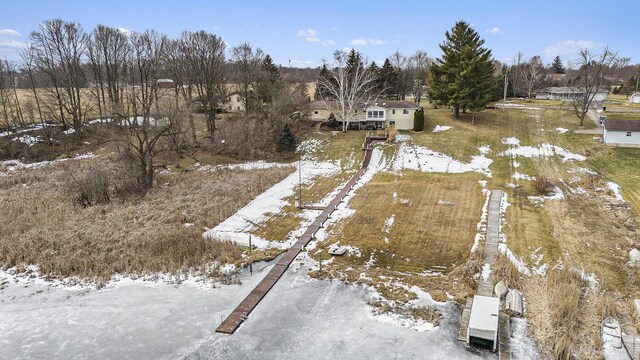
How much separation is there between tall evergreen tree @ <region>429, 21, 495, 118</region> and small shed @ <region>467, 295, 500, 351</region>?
97.6 ft

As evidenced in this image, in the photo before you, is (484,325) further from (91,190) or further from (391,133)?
(391,133)

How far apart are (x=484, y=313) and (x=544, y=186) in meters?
15.1

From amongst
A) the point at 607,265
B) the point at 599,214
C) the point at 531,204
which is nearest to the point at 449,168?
the point at 531,204

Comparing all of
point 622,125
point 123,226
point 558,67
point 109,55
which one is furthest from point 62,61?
point 558,67

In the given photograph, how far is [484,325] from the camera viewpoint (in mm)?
11695

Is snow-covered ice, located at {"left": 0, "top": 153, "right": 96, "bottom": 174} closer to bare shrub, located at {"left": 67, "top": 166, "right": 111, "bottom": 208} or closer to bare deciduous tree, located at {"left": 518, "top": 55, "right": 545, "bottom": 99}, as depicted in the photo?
bare shrub, located at {"left": 67, "top": 166, "right": 111, "bottom": 208}

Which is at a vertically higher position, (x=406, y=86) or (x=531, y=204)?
(x=406, y=86)

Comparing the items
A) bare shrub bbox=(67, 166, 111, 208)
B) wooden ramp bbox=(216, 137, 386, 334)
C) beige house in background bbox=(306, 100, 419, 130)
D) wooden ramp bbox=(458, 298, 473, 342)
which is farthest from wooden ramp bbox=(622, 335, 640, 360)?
beige house in background bbox=(306, 100, 419, 130)

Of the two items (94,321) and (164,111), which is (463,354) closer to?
(94,321)

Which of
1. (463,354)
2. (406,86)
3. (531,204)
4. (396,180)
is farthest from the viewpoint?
(406,86)

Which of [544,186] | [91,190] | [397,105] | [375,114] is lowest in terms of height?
[544,186]

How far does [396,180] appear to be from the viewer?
27719mm

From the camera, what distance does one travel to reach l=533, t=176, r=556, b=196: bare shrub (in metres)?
24.1

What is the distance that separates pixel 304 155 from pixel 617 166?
23.0m
